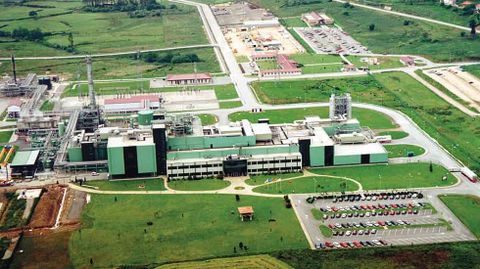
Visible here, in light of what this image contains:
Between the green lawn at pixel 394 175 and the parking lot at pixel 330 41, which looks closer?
the green lawn at pixel 394 175

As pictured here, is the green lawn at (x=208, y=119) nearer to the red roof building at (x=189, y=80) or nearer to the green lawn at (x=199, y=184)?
the red roof building at (x=189, y=80)

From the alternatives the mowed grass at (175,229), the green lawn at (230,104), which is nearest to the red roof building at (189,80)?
the green lawn at (230,104)

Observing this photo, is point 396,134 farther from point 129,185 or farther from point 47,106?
point 47,106

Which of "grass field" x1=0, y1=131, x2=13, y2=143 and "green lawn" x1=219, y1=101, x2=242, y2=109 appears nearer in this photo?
"grass field" x1=0, y1=131, x2=13, y2=143

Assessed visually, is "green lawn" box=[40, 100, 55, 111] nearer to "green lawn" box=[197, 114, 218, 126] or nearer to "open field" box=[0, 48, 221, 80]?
"open field" box=[0, 48, 221, 80]

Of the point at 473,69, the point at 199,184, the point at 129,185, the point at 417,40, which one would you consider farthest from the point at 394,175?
the point at 417,40

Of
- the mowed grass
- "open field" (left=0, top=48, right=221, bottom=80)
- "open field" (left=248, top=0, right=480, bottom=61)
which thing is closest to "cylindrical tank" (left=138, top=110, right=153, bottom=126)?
the mowed grass

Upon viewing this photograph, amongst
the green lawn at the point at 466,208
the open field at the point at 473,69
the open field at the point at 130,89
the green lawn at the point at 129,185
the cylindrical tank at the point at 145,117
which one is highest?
the cylindrical tank at the point at 145,117

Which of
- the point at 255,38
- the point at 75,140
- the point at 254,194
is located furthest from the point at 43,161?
the point at 255,38
